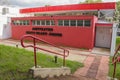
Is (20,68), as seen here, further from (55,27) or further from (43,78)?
(55,27)

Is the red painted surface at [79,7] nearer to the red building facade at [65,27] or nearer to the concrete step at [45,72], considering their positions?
the red building facade at [65,27]

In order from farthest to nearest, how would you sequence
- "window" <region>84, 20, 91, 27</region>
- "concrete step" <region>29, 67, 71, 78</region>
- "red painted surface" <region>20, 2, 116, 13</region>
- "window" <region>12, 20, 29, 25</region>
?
"window" <region>12, 20, 29, 25</region> < "red painted surface" <region>20, 2, 116, 13</region> < "window" <region>84, 20, 91, 27</region> < "concrete step" <region>29, 67, 71, 78</region>

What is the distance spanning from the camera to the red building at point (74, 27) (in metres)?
18.7

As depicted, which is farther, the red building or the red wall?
the red building

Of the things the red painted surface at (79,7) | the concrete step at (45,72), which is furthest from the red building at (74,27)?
the concrete step at (45,72)

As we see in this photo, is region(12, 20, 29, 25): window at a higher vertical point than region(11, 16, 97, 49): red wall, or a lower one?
higher

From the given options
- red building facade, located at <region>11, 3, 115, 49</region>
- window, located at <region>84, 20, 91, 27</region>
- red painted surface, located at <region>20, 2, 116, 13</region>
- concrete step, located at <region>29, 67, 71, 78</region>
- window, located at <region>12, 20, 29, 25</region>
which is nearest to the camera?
concrete step, located at <region>29, 67, 71, 78</region>

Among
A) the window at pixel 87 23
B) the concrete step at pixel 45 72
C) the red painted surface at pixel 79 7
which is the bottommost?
the concrete step at pixel 45 72

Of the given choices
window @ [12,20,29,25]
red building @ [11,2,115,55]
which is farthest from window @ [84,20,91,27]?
window @ [12,20,29,25]

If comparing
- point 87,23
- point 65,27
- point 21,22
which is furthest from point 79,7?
point 21,22

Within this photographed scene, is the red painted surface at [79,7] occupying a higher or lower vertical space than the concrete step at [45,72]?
higher

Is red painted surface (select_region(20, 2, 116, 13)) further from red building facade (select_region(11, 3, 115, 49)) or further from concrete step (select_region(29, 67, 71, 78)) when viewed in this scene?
concrete step (select_region(29, 67, 71, 78))

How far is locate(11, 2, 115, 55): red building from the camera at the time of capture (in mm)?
18655

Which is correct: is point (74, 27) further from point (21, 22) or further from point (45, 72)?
point (45, 72)
